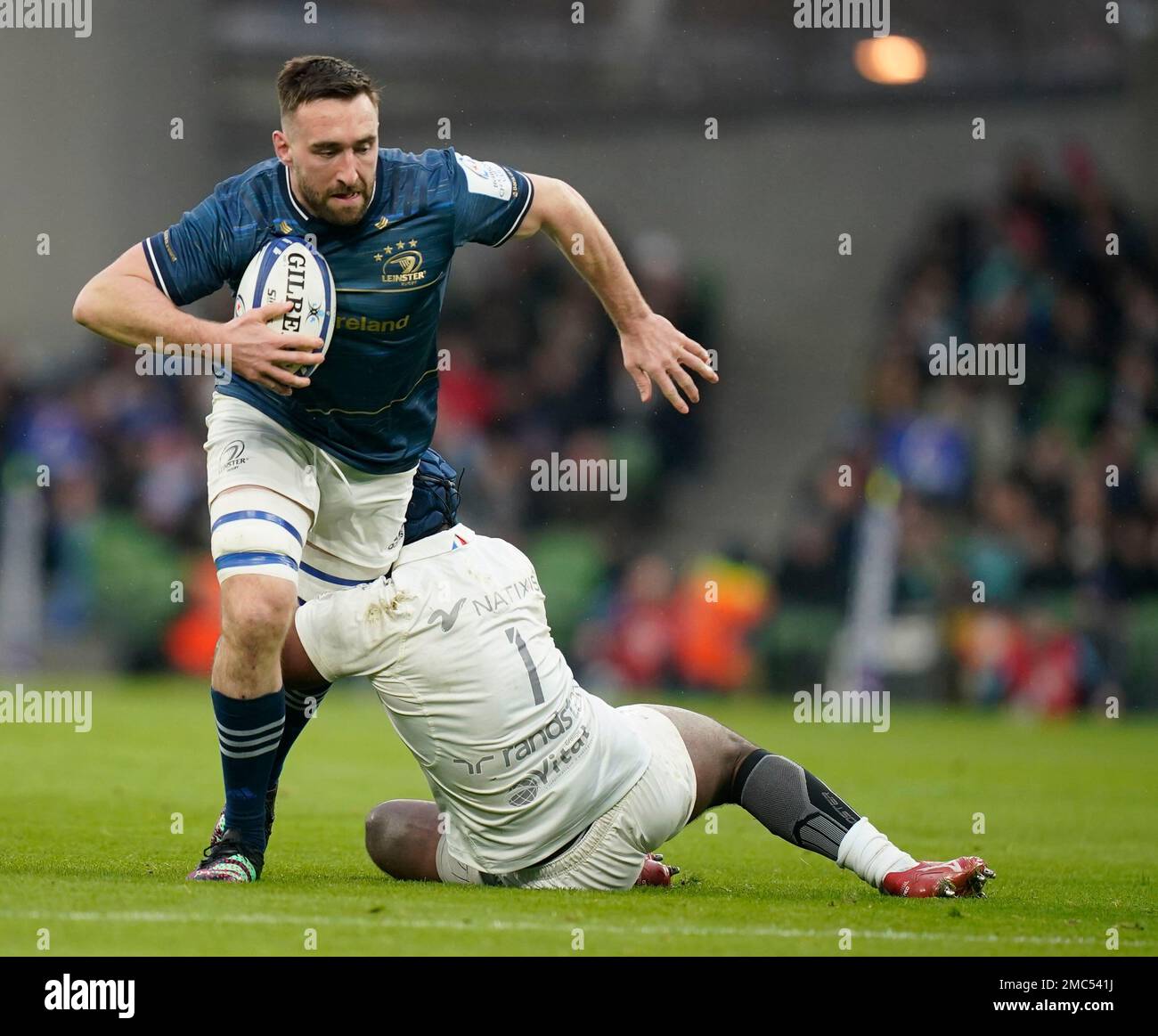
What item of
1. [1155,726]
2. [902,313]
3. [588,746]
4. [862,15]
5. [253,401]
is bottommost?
[1155,726]

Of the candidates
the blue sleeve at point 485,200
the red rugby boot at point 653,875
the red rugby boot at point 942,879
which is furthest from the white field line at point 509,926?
the blue sleeve at point 485,200

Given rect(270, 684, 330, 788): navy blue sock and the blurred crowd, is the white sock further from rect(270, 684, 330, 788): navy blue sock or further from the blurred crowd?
the blurred crowd

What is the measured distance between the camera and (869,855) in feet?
18.4

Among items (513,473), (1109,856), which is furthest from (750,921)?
(513,473)

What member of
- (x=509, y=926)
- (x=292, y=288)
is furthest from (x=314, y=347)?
(x=509, y=926)

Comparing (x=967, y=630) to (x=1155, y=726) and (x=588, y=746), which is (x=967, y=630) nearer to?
(x=1155, y=726)

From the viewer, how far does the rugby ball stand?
5.41 metres

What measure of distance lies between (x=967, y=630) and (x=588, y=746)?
9846mm

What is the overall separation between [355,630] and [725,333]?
1418 centimetres

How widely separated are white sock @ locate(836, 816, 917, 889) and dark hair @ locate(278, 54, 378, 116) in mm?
2770

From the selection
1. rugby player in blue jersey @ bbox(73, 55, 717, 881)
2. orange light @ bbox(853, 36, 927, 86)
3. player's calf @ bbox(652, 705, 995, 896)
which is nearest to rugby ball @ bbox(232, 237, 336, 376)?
rugby player in blue jersey @ bbox(73, 55, 717, 881)

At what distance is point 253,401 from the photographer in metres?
5.77

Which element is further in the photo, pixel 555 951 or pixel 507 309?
pixel 507 309

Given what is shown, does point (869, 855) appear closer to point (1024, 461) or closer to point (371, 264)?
point (371, 264)
